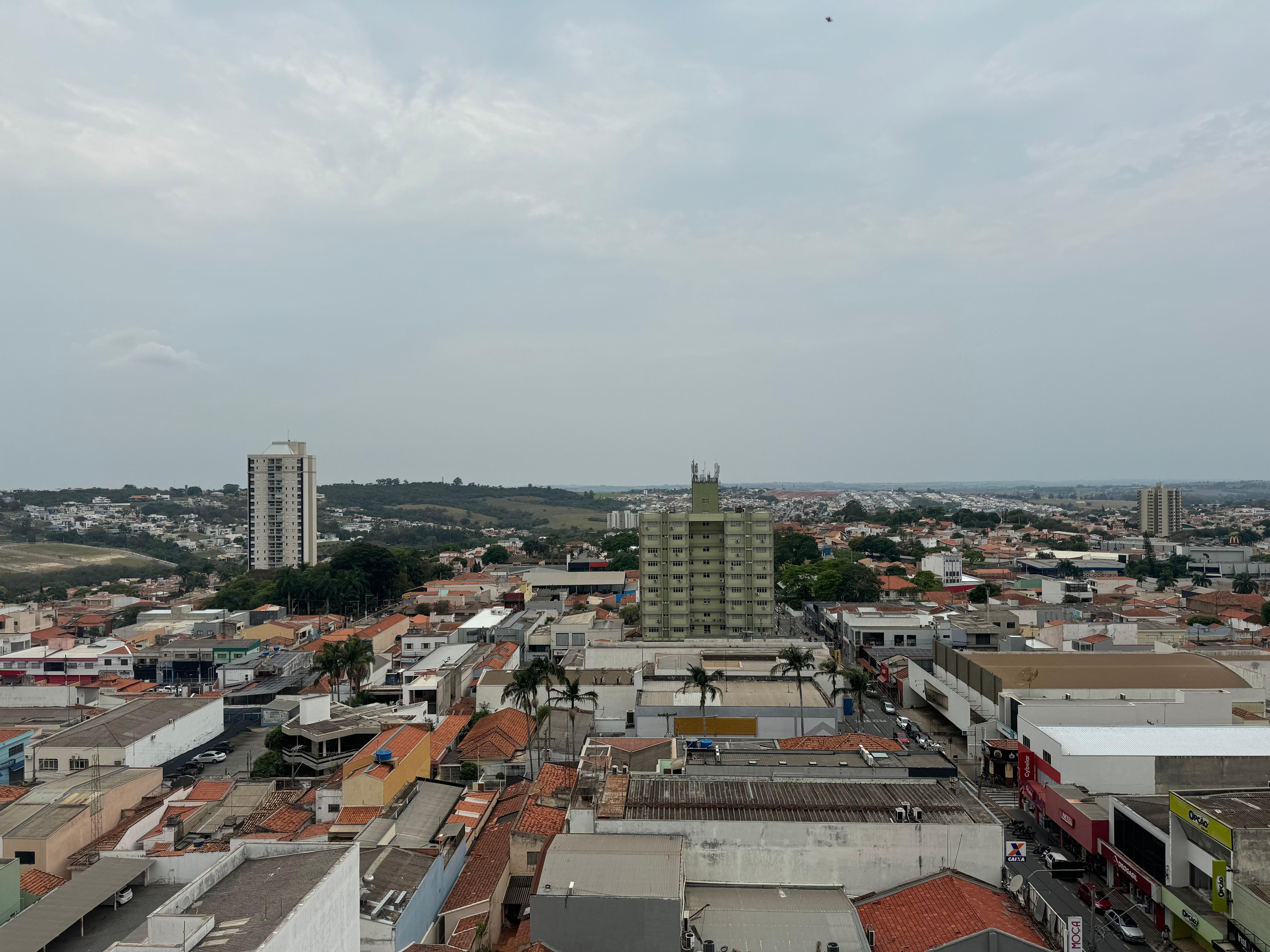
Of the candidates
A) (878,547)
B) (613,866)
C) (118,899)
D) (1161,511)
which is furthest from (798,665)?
(1161,511)

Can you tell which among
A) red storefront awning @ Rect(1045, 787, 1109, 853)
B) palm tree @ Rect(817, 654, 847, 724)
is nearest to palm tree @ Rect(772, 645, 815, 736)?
palm tree @ Rect(817, 654, 847, 724)

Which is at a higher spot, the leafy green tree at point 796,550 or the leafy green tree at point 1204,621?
the leafy green tree at point 796,550

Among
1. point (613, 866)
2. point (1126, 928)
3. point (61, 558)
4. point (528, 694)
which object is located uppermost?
point (613, 866)

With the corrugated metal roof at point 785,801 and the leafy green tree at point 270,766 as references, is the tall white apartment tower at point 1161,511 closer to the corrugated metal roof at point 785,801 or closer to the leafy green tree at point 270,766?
the corrugated metal roof at point 785,801

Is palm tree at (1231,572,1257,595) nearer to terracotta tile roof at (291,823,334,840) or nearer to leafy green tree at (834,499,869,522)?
terracotta tile roof at (291,823,334,840)

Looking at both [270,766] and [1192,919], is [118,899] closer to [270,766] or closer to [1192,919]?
[270,766]

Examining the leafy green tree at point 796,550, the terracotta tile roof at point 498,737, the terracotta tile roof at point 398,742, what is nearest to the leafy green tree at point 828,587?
the leafy green tree at point 796,550
